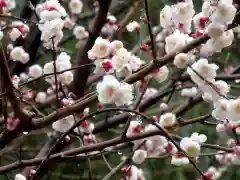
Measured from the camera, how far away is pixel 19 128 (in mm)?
1060

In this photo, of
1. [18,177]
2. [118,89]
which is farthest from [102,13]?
[118,89]

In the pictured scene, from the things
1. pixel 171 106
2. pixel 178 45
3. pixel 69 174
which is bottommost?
pixel 69 174

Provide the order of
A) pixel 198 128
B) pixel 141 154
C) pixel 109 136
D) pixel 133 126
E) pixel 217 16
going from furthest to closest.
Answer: pixel 109 136
pixel 198 128
pixel 141 154
pixel 133 126
pixel 217 16

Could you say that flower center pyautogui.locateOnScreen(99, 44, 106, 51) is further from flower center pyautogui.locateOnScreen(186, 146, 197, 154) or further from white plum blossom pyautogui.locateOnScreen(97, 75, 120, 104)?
flower center pyautogui.locateOnScreen(186, 146, 197, 154)

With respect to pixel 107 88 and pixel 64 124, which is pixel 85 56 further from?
pixel 107 88

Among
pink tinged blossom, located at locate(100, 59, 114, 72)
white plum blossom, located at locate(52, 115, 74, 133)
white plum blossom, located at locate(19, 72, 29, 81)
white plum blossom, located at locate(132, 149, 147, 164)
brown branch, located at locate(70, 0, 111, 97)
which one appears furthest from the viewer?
white plum blossom, located at locate(19, 72, 29, 81)

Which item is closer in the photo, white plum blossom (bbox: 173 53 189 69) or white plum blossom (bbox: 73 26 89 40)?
white plum blossom (bbox: 173 53 189 69)

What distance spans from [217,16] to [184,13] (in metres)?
0.17

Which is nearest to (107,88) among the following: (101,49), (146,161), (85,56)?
(101,49)

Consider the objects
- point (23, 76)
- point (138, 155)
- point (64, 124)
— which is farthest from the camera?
point (23, 76)

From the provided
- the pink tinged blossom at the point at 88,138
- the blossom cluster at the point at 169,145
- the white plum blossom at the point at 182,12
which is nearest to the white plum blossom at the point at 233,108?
the blossom cluster at the point at 169,145

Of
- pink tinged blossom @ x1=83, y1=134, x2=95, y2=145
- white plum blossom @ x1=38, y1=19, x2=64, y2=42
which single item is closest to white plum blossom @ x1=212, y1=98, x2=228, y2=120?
white plum blossom @ x1=38, y1=19, x2=64, y2=42

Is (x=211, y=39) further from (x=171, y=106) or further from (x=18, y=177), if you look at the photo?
(x=171, y=106)

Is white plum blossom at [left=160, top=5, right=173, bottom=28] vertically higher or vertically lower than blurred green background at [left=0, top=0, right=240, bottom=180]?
higher
